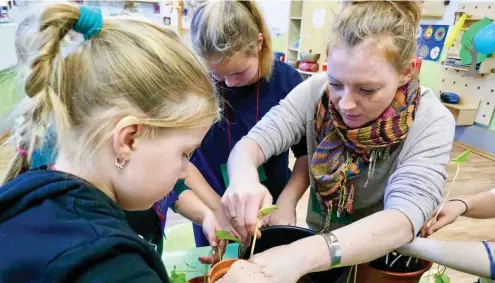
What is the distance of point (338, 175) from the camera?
0.94 meters

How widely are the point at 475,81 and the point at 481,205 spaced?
9.46 feet

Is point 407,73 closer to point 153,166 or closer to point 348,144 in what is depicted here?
point 348,144

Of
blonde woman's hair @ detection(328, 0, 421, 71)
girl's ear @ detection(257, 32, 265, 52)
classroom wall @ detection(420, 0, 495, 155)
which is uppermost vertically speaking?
blonde woman's hair @ detection(328, 0, 421, 71)

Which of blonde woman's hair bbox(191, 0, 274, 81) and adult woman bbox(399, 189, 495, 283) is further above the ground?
Result: blonde woman's hair bbox(191, 0, 274, 81)

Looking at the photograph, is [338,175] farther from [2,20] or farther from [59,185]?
A: [2,20]

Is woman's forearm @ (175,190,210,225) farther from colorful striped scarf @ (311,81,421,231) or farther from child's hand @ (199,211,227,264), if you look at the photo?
colorful striped scarf @ (311,81,421,231)

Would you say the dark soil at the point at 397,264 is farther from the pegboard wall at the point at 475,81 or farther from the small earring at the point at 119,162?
the pegboard wall at the point at 475,81

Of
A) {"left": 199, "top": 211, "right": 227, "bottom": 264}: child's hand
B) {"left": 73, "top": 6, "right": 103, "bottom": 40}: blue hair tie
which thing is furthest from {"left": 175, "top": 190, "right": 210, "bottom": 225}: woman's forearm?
{"left": 73, "top": 6, "right": 103, "bottom": 40}: blue hair tie

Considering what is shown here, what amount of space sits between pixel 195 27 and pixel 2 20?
3.16m

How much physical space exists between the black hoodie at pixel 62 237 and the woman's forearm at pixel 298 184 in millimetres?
611

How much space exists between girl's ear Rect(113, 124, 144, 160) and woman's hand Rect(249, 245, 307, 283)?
0.27 m

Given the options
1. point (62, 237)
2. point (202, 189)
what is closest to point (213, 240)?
point (202, 189)

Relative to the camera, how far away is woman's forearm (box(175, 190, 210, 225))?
3.14ft

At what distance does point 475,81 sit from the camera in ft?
11.3
